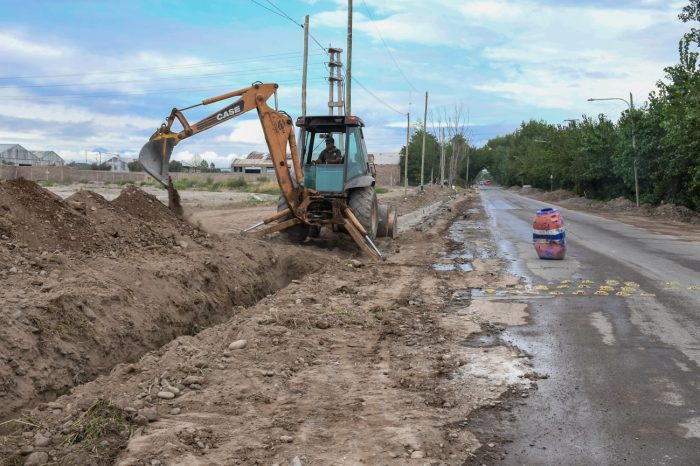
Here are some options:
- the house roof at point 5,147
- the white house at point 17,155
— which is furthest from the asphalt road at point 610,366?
the house roof at point 5,147

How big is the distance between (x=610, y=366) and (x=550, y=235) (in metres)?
8.55

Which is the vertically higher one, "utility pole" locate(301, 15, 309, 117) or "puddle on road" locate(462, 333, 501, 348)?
"utility pole" locate(301, 15, 309, 117)

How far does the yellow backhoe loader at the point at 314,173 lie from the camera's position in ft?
43.5

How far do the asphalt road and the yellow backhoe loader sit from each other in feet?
11.7

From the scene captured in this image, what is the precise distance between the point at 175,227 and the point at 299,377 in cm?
678

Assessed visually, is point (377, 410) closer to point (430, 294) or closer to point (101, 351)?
point (101, 351)

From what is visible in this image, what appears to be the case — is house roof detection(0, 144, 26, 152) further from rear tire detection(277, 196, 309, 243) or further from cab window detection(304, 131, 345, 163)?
cab window detection(304, 131, 345, 163)

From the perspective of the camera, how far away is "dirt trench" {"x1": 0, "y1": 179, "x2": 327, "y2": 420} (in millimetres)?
6008

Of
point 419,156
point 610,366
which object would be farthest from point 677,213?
point 419,156

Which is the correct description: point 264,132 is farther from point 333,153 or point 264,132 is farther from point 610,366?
point 610,366

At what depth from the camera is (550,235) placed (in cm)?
1466

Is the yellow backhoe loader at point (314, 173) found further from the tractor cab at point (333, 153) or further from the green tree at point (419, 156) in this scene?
the green tree at point (419, 156)

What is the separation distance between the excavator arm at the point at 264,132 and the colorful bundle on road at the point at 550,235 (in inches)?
216

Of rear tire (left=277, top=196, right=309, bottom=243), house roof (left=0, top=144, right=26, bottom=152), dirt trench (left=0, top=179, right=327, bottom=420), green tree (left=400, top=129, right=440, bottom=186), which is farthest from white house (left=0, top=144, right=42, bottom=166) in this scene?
dirt trench (left=0, top=179, right=327, bottom=420)
